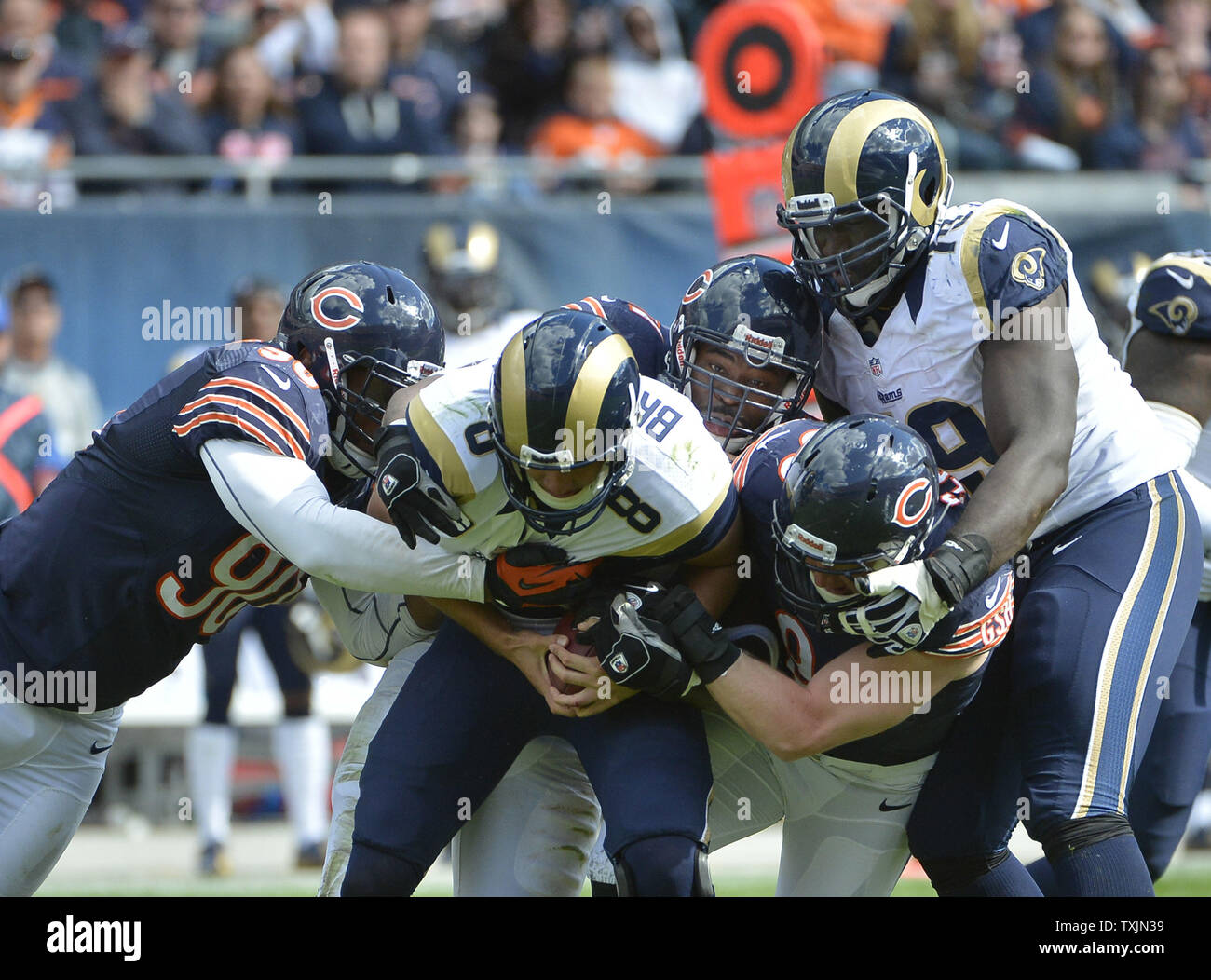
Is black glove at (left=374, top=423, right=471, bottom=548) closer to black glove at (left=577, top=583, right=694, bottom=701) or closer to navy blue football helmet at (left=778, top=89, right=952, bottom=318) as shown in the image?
black glove at (left=577, top=583, right=694, bottom=701)

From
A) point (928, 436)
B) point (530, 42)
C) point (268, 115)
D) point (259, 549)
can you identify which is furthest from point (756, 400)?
point (530, 42)

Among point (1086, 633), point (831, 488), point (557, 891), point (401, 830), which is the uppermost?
point (831, 488)

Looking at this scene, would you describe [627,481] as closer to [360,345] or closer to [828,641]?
[828,641]

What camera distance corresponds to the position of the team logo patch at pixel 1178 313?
4.55 m

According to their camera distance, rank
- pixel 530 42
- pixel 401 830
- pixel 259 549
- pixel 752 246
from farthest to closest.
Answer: pixel 530 42 → pixel 752 246 → pixel 259 549 → pixel 401 830

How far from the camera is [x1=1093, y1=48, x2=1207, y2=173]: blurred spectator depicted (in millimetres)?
8820

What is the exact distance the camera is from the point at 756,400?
378cm

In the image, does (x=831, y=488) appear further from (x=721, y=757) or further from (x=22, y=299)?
(x=22, y=299)

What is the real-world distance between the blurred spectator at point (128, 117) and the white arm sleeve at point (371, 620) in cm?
472

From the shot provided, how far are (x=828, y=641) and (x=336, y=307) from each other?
1388mm

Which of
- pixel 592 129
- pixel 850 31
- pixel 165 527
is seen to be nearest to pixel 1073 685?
pixel 165 527

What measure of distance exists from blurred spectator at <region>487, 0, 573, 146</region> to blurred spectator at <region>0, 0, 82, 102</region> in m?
2.26

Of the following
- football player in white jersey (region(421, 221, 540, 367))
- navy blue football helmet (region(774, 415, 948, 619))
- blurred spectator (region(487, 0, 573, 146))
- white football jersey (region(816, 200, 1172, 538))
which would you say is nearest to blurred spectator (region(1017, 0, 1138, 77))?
blurred spectator (region(487, 0, 573, 146))
